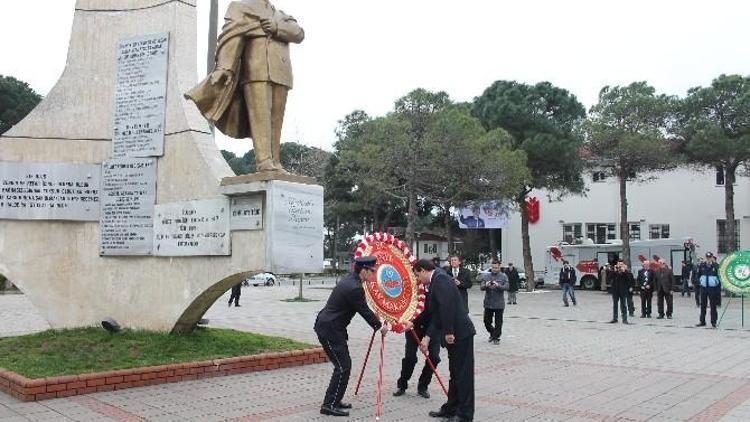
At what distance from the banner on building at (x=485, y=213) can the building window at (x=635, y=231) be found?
7.80 meters

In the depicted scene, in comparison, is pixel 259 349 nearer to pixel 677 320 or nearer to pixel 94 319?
pixel 94 319

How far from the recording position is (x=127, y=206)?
9.43m

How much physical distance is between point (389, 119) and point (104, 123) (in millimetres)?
19346

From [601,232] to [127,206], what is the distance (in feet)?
122

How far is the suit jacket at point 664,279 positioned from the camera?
57.8ft

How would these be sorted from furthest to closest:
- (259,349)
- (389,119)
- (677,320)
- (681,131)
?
(681,131) → (389,119) → (677,320) → (259,349)

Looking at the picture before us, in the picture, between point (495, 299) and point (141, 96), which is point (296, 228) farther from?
point (495, 299)

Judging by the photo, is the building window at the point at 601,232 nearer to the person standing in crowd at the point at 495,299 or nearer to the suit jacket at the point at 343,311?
the person standing in crowd at the point at 495,299

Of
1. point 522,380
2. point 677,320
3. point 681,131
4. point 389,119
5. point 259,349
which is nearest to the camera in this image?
point 522,380

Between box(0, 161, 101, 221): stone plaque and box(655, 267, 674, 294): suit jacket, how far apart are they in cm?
1392

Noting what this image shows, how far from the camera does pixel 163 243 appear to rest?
902cm

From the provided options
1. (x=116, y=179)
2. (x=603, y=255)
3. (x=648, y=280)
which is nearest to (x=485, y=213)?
(x=603, y=255)

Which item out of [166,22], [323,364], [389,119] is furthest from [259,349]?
[389,119]

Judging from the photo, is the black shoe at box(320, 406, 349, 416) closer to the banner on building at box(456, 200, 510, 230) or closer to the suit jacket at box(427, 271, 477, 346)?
the suit jacket at box(427, 271, 477, 346)
